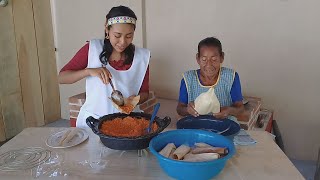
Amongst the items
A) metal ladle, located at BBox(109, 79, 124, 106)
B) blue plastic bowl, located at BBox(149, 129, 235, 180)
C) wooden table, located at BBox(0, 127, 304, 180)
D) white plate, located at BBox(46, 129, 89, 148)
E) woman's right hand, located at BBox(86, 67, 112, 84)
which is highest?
woman's right hand, located at BBox(86, 67, 112, 84)

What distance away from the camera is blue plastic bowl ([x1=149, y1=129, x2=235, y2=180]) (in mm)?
988

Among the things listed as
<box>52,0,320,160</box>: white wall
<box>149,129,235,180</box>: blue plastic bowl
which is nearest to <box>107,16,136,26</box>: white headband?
<box>149,129,235,180</box>: blue plastic bowl

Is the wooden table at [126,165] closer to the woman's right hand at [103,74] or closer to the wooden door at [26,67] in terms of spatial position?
the woman's right hand at [103,74]

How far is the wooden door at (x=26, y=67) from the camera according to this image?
8.86 ft

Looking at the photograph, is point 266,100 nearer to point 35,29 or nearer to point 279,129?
point 279,129

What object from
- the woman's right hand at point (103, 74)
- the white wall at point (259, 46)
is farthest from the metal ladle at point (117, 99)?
the white wall at point (259, 46)

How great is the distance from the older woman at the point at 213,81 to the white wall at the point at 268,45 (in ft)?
2.17

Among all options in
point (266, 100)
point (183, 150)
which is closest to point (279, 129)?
point (266, 100)

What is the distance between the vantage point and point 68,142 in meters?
1.31

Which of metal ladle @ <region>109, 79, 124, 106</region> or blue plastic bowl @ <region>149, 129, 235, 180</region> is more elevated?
metal ladle @ <region>109, 79, 124, 106</region>

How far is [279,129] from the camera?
2.51 meters

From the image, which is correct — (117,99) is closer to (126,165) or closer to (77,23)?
(126,165)

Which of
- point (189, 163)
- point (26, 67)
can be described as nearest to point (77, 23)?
point (26, 67)

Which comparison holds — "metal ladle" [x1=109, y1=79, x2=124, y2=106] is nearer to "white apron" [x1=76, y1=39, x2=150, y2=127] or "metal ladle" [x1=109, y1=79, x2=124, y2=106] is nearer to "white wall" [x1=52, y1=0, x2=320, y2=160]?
"white apron" [x1=76, y1=39, x2=150, y2=127]
